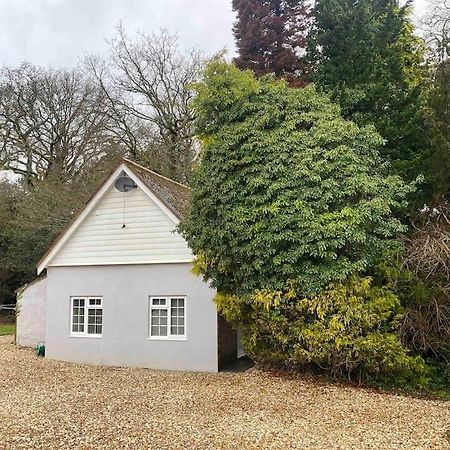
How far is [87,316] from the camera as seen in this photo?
15.1m

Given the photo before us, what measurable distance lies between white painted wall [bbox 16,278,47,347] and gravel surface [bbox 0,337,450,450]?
5.59m

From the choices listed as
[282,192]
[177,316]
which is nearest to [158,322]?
[177,316]

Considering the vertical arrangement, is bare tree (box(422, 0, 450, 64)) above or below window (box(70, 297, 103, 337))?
above

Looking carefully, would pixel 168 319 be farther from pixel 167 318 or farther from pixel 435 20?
pixel 435 20

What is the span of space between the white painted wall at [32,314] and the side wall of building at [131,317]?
8.13 feet

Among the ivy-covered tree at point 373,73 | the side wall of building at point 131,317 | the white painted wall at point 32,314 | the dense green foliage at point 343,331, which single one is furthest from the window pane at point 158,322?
the ivy-covered tree at point 373,73

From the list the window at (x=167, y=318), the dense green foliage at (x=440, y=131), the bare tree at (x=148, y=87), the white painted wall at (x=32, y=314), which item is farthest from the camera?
the bare tree at (x=148, y=87)

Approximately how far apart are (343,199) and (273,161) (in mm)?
1967

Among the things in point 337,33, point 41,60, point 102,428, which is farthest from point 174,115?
point 102,428

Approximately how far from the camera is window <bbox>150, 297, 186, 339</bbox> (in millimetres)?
13828

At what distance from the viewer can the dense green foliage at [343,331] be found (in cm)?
1025

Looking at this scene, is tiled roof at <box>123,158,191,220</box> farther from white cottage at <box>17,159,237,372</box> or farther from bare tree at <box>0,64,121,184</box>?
bare tree at <box>0,64,121,184</box>

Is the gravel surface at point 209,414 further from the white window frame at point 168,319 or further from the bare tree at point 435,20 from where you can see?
the bare tree at point 435,20

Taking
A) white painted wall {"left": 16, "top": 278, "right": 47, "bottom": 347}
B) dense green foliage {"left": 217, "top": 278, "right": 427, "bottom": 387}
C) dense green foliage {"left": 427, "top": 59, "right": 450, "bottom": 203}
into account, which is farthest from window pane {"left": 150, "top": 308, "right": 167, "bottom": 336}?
dense green foliage {"left": 427, "top": 59, "right": 450, "bottom": 203}
